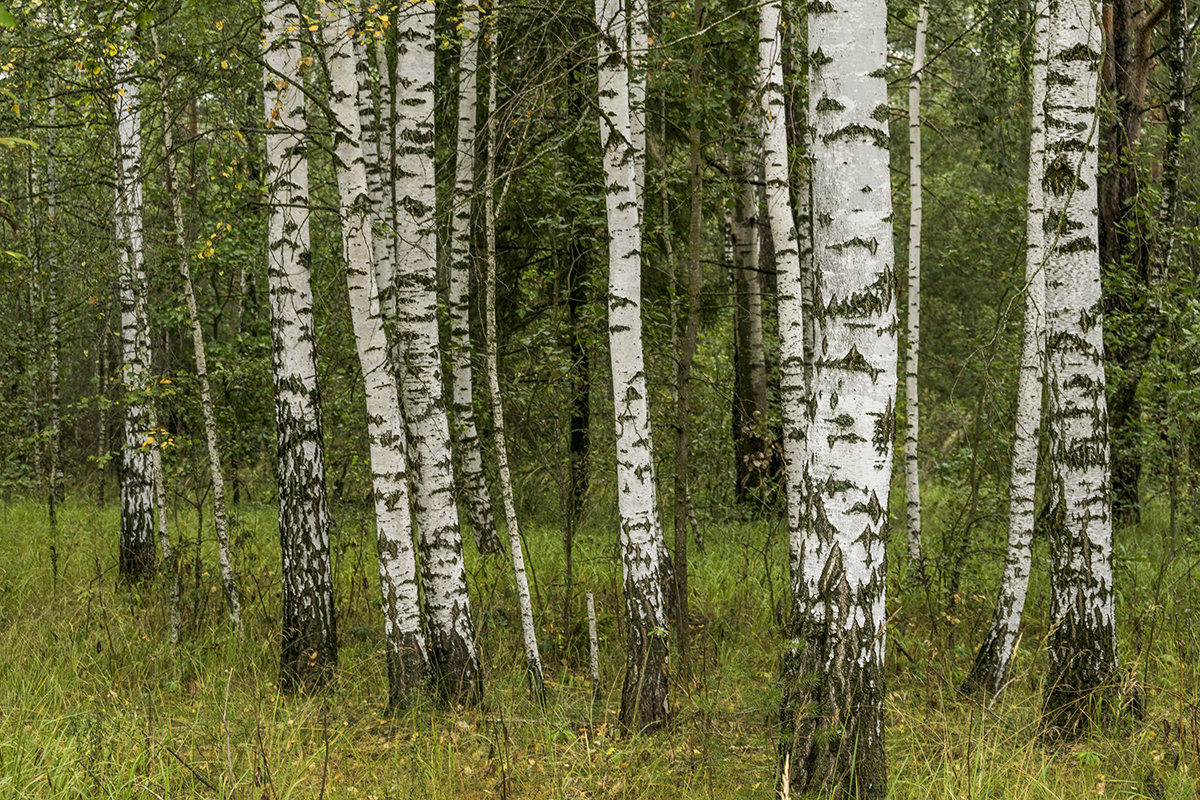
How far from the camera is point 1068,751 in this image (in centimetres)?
447

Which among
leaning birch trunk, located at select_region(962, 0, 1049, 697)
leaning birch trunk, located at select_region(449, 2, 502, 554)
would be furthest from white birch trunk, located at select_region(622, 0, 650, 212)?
leaning birch trunk, located at select_region(962, 0, 1049, 697)

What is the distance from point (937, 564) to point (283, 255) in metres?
5.83

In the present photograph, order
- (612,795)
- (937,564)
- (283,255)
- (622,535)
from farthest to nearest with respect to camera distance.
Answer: (937,564) → (283,255) → (622,535) → (612,795)

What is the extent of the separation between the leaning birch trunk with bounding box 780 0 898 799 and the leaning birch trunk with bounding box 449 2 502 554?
4.25m

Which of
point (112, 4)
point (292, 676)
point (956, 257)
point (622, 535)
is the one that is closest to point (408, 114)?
point (112, 4)

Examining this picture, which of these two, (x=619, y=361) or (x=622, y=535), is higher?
(x=619, y=361)

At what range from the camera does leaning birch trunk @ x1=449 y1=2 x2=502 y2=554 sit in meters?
7.92

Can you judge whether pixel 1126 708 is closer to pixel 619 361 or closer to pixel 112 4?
pixel 619 361

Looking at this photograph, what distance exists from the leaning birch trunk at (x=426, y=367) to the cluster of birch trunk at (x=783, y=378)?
1 cm

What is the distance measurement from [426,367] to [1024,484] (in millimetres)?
4203

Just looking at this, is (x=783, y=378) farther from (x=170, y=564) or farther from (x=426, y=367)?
(x=170, y=564)

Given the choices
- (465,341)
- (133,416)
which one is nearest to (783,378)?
(465,341)

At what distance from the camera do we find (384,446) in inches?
209

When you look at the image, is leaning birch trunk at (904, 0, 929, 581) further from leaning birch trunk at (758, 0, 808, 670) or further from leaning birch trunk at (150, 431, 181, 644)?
leaning birch trunk at (150, 431, 181, 644)
